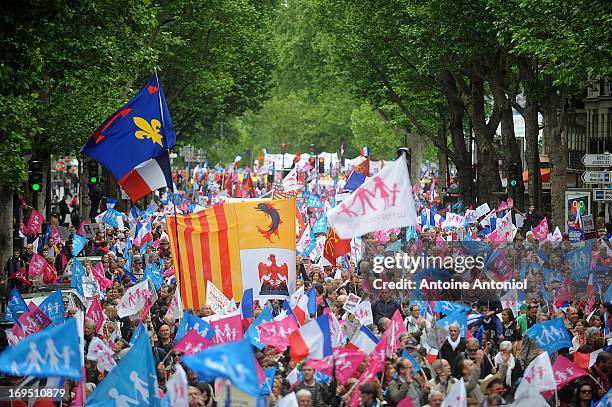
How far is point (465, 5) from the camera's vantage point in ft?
116

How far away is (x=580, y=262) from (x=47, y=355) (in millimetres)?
9500

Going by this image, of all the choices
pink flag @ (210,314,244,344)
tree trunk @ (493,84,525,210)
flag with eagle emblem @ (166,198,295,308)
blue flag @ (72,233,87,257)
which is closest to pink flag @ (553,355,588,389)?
pink flag @ (210,314,244,344)

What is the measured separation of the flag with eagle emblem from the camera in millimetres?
19000

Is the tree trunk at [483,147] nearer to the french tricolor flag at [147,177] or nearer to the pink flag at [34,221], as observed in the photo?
the pink flag at [34,221]

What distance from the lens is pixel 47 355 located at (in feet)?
38.0

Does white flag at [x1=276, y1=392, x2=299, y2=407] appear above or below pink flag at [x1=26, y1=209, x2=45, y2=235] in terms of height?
above

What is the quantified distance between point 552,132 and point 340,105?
6521 cm

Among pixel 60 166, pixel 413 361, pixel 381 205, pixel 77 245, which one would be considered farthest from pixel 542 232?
pixel 60 166

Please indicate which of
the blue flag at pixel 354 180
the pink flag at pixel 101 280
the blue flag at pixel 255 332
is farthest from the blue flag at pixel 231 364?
the blue flag at pixel 354 180

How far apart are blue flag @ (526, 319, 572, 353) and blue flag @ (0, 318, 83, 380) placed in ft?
19.1

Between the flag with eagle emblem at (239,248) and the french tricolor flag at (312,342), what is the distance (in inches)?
206

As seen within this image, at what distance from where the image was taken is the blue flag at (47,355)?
11.3 metres

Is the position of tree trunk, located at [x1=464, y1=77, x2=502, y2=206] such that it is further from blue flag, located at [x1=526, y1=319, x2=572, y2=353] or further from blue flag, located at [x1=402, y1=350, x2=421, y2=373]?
blue flag, located at [x1=402, y1=350, x2=421, y2=373]

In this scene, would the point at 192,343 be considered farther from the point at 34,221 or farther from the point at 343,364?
the point at 34,221
